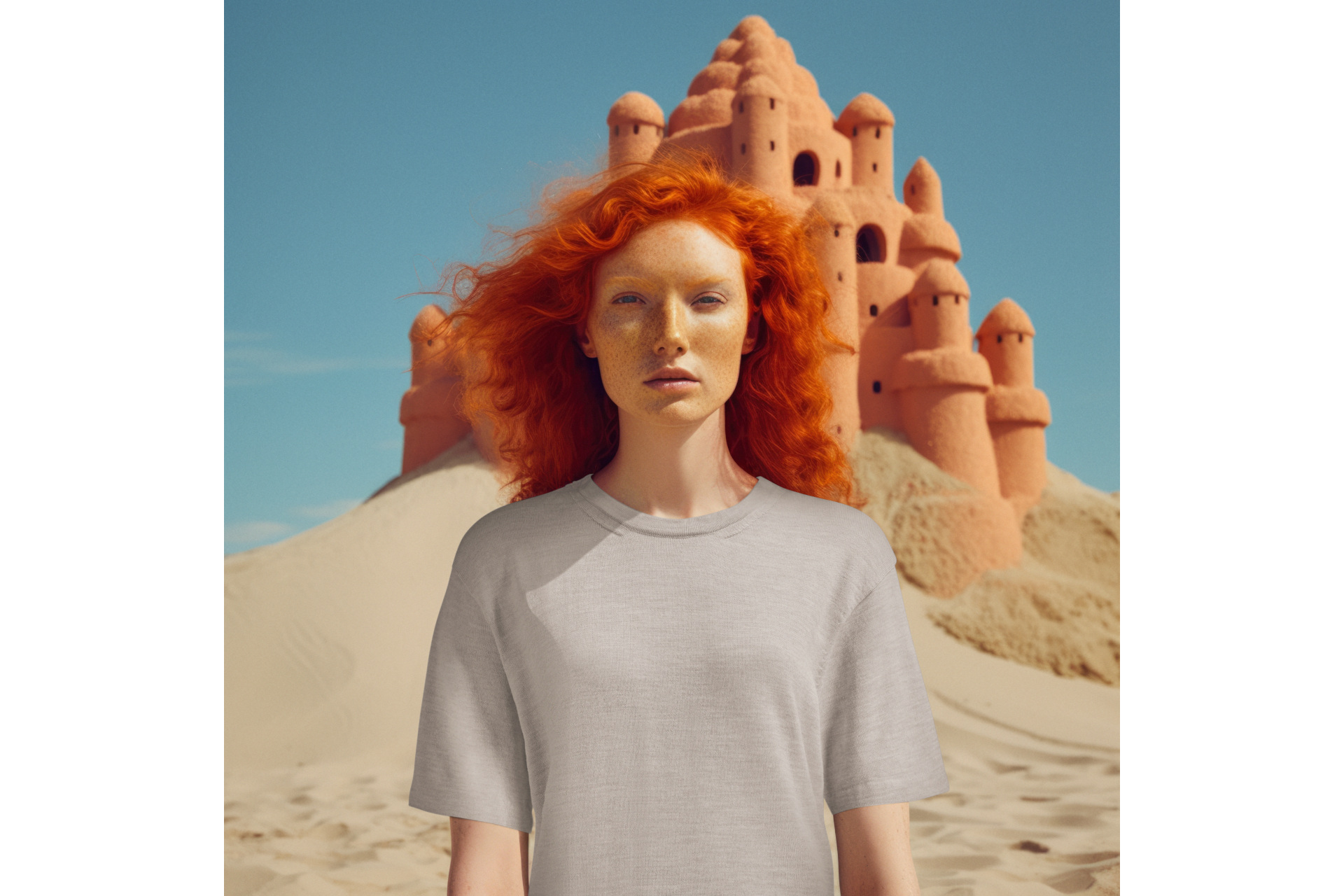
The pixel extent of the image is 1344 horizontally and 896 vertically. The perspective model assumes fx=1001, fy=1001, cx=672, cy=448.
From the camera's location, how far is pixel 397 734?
23.4 feet

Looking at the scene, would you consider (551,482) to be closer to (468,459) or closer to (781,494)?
(781,494)

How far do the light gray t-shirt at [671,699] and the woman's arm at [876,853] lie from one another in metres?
0.03

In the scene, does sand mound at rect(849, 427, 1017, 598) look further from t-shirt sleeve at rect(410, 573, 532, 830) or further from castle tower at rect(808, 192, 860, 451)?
t-shirt sleeve at rect(410, 573, 532, 830)

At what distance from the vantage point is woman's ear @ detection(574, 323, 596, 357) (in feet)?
6.15

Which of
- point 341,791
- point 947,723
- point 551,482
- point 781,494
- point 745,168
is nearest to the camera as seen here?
point 781,494

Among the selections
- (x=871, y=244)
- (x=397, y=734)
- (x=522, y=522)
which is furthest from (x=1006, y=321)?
(x=522, y=522)

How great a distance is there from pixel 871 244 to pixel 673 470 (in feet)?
31.4

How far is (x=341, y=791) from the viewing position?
6465 millimetres

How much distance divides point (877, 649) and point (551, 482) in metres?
0.72

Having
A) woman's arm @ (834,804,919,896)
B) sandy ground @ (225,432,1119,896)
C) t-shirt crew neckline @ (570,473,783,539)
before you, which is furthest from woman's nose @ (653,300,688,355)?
sandy ground @ (225,432,1119,896)

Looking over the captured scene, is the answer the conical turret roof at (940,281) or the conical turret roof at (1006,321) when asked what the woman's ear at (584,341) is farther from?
the conical turret roof at (1006,321)

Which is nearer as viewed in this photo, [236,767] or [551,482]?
[551,482]

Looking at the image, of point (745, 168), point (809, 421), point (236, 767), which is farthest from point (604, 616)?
point (745, 168)

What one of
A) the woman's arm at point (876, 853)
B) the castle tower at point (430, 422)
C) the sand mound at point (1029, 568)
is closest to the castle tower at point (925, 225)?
the sand mound at point (1029, 568)
